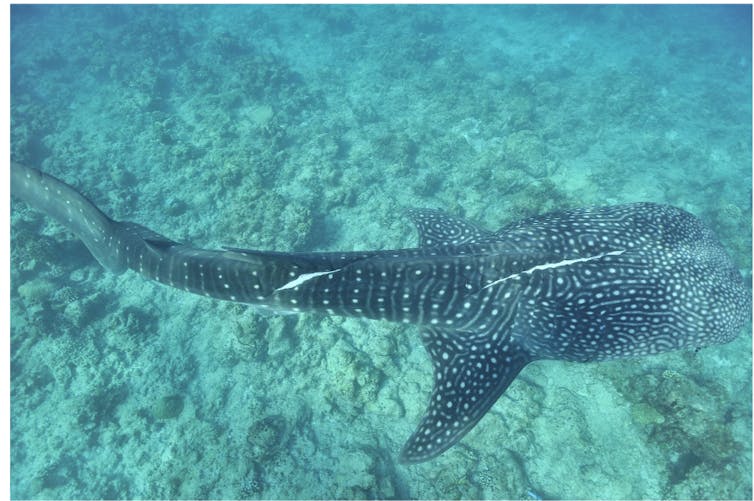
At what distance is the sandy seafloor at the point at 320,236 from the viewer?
6863 millimetres

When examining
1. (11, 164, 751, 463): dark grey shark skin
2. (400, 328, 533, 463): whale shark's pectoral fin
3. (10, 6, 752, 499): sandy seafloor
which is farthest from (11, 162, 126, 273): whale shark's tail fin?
(400, 328, 533, 463): whale shark's pectoral fin

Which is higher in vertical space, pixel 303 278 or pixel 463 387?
pixel 303 278

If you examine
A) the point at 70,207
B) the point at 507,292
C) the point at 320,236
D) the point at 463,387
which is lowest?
the point at 320,236

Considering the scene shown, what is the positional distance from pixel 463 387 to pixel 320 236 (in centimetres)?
624

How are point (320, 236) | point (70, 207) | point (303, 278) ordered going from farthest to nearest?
point (320, 236) → point (70, 207) → point (303, 278)

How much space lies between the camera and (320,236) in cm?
1054

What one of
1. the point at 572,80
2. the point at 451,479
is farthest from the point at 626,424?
the point at 572,80

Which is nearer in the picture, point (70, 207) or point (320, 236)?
point (70, 207)

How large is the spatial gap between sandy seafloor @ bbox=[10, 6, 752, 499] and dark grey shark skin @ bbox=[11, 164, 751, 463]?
2270mm

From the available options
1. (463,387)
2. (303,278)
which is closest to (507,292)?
(463,387)

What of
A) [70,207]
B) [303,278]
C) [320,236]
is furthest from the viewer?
[320,236]

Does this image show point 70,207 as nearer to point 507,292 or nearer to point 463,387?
point 463,387

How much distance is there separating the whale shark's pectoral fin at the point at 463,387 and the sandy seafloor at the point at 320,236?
1.73 metres

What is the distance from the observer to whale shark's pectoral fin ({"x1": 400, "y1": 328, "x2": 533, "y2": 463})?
5281mm
